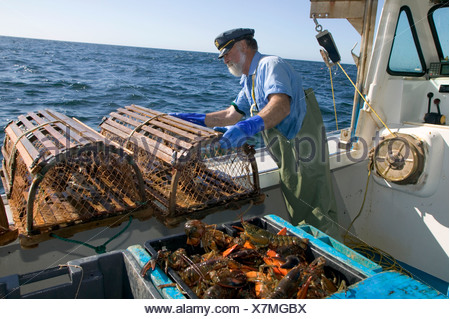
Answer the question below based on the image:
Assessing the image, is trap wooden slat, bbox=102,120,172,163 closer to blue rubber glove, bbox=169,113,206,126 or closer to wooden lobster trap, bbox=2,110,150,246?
wooden lobster trap, bbox=2,110,150,246

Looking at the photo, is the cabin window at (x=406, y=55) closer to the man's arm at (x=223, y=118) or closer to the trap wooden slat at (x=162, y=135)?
the man's arm at (x=223, y=118)

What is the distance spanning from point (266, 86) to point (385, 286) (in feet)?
6.29

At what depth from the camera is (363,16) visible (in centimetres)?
379

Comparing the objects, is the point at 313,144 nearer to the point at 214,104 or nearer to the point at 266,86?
the point at 266,86

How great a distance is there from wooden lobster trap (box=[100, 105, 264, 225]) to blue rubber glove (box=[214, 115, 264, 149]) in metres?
0.07

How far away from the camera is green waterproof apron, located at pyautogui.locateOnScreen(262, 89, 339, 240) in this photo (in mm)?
3346

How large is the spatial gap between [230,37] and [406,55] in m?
2.00

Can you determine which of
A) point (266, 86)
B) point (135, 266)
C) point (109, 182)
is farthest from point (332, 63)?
point (135, 266)

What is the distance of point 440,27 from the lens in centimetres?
383

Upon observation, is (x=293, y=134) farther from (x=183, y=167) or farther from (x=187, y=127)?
(x=183, y=167)

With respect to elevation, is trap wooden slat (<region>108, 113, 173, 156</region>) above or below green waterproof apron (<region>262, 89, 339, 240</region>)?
above

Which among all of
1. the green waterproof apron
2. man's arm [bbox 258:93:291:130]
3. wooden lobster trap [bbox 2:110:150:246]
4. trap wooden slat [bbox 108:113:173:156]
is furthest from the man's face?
wooden lobster trap [bbox 2:110:150:246]

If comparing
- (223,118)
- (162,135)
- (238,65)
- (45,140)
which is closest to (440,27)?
(238,65)

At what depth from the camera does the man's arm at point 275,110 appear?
2957mm
